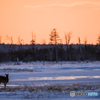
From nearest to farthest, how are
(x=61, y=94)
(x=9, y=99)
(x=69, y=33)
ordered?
(x=9, y=99), (x=61, y=94), (x=69, y=33)

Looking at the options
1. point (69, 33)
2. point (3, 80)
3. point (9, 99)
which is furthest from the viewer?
point (69, 33)

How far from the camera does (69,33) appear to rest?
66500 millimetres

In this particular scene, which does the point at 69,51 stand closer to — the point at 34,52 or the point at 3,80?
the point at 34,52

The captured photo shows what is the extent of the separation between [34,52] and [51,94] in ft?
198

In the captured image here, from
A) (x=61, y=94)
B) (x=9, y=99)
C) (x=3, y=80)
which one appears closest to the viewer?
(x=9, y=99)

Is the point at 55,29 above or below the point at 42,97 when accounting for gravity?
above

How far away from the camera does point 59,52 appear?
70.2 m

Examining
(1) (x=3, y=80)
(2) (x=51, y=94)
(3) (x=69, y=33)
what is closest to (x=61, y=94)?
(2) (x=51, y=94)

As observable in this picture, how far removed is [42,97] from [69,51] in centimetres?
5989

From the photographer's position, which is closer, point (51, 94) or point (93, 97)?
point (93, 97)

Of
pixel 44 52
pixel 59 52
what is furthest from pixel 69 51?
pixel 44 52

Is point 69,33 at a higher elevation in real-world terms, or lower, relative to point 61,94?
higher

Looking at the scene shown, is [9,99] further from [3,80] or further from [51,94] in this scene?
[3,80]

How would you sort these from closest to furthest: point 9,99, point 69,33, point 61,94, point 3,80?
point 9,99 → point 61,94 → point 3,80 → point 69,33
